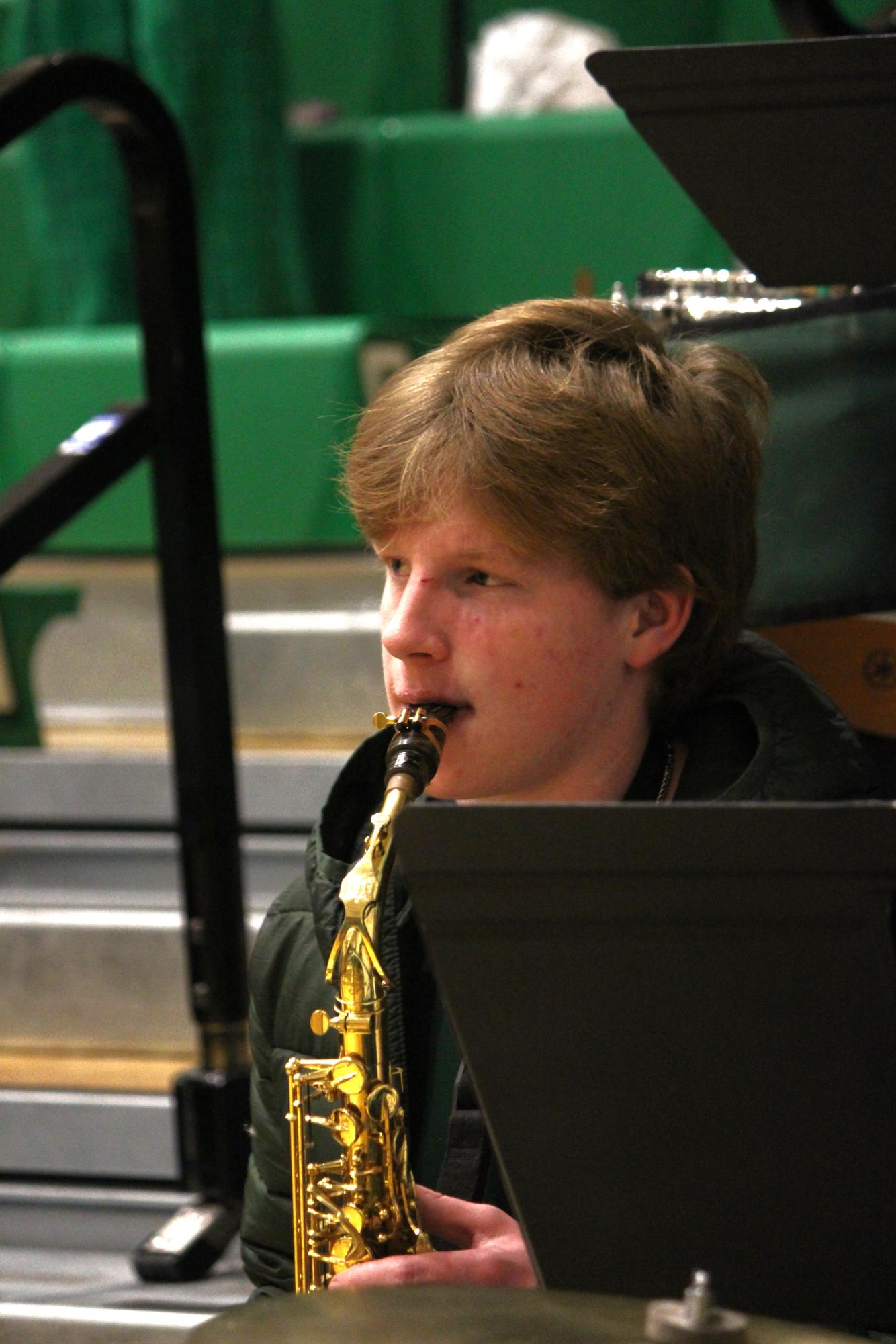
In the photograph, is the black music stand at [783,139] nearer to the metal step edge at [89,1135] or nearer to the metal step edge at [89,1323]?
the metal step edge at [89,1323]

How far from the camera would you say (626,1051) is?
81cm

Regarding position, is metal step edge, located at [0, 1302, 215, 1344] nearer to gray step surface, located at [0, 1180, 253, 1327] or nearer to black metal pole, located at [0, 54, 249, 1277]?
gray step surface, located at [0, 1180, 253, 1327]

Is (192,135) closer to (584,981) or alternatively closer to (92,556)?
(92,556)

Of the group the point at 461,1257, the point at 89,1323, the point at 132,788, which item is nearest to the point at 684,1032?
the point at 461,1257

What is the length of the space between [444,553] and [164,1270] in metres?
1.21

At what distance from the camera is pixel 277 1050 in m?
1.34

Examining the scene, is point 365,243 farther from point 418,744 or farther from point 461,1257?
point 461,1257

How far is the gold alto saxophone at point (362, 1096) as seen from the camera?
1.17m

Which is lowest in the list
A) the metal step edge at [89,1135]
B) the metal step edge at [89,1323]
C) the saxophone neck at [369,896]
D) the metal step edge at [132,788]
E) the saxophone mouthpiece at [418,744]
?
the metal step edge at [89,1135]

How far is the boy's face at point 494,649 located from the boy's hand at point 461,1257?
0.29 meters

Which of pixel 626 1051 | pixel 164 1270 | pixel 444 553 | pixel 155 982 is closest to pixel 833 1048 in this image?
pixel 626 1051

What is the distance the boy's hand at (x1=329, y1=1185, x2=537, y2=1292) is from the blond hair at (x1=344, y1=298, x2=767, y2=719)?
1.34 feet

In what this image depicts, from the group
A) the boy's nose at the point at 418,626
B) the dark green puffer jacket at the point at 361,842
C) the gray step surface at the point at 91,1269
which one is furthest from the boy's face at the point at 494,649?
the gray step surface at the point at 91,1269

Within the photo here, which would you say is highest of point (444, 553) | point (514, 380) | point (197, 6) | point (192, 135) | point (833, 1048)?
point (197, 6)
